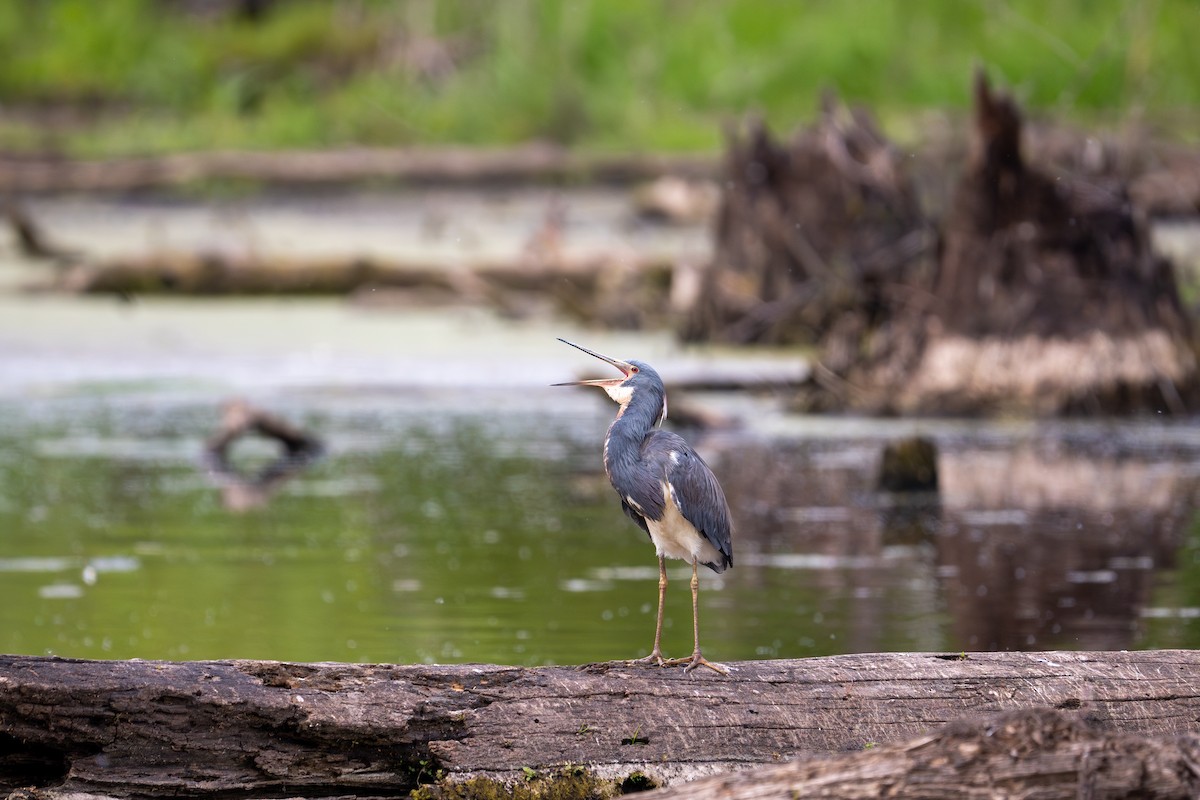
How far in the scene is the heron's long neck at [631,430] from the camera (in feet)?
16.3

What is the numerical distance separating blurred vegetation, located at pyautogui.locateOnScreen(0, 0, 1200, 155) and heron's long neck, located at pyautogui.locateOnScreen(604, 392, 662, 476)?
2183 centimetres

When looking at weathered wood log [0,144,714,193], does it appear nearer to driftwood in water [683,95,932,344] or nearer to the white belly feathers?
driftwood in water [683,95,932,344]

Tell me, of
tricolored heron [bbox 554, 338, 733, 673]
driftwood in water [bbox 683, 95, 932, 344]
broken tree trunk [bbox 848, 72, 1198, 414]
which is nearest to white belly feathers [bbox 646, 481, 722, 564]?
tricolored heron [bbox 554, 338, 733, 673]

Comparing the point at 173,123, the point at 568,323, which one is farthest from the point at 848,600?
the point at 173,123

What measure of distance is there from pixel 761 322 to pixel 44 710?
12.6m

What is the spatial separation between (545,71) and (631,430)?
89.5 ft

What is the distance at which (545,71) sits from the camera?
31766 mm

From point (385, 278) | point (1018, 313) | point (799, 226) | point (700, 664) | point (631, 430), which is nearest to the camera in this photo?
point (700, 664)

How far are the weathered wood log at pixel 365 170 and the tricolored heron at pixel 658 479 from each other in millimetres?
22716

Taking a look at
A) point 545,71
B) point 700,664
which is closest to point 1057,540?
point 700,664

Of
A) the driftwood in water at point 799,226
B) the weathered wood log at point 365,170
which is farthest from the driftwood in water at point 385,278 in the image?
the weathered wood log at point 365,170

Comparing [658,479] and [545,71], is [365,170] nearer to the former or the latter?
[545,71]

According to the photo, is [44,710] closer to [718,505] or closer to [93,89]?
[718,505]

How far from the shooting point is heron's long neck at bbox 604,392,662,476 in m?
4.98
